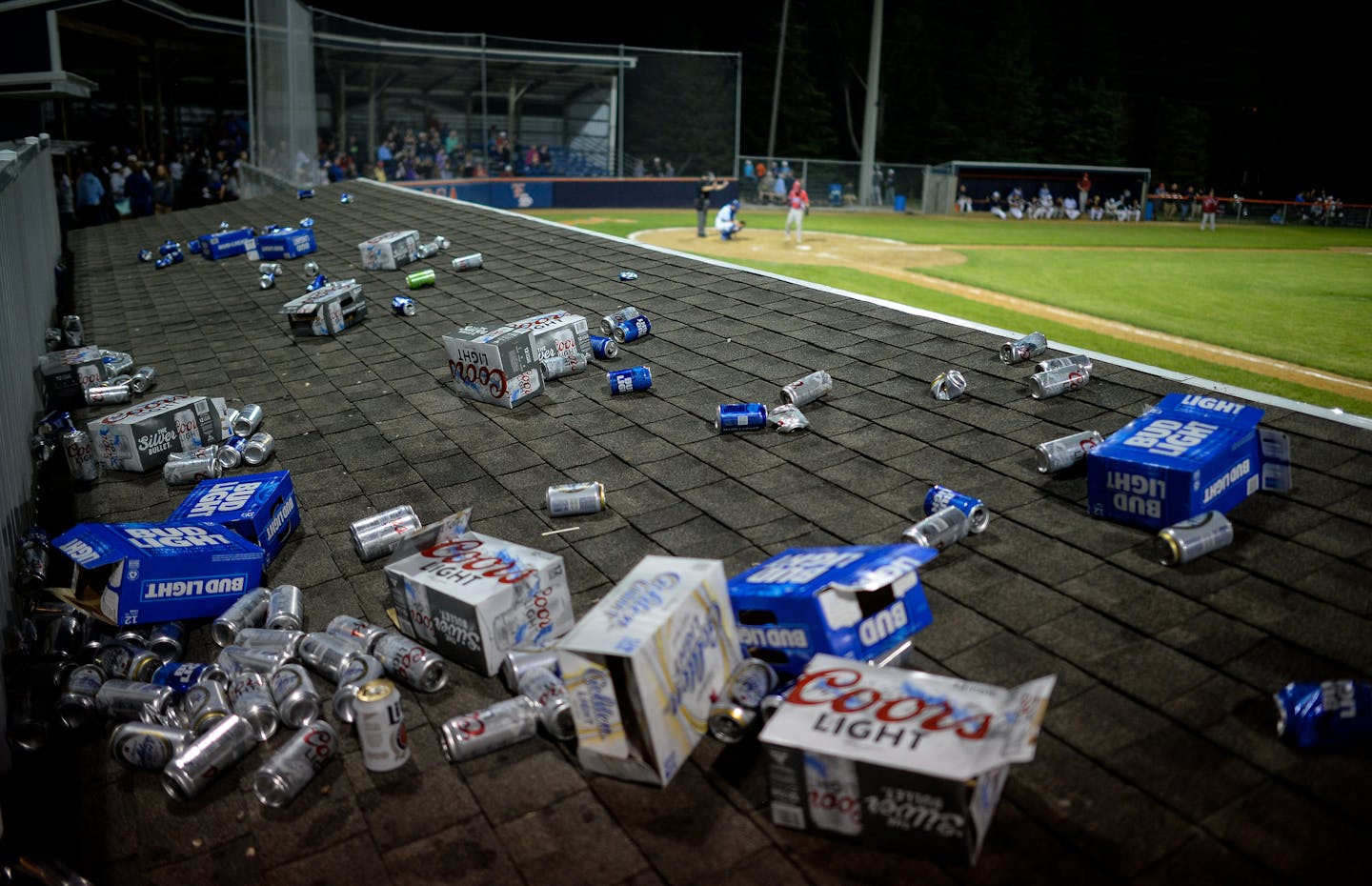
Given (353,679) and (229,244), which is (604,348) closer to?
(353,679)

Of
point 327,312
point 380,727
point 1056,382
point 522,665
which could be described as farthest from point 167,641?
point 327,312

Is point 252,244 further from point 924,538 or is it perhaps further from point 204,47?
point 204,47

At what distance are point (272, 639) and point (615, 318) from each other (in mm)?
5371

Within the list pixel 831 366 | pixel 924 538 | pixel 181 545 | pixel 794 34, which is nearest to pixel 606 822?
pixel 924 538

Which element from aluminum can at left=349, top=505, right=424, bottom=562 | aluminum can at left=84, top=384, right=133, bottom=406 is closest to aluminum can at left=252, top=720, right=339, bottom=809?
aluminum can at left=349, top=505, right=424, bottom=562

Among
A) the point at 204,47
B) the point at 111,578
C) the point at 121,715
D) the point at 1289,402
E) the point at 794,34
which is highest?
the point at 794,34

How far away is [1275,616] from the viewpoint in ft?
14.3

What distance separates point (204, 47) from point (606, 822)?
43400 mm

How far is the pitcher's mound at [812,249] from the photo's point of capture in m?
25.0

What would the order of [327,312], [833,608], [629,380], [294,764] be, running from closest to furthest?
1. [294,764]
2. [833,608]
3. [629,380]
4. [327,312]

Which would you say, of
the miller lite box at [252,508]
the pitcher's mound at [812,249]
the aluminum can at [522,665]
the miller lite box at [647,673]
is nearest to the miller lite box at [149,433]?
the miller lite box at [252,508]

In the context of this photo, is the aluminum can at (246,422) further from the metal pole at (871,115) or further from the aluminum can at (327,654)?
the metal pole at (871,115)

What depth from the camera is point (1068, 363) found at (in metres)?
7.32

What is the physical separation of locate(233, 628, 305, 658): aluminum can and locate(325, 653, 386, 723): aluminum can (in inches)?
17.4
